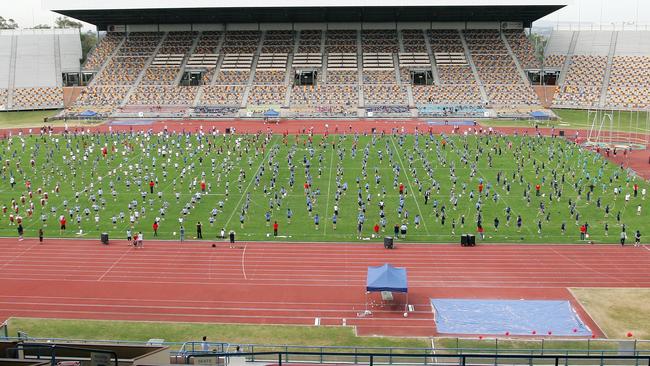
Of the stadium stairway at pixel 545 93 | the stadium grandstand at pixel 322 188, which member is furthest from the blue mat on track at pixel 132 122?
the stadium stairway at pixel 545 93

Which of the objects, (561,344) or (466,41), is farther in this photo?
(466,41)

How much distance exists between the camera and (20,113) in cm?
7425

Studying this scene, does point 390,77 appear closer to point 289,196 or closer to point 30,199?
point 289,196

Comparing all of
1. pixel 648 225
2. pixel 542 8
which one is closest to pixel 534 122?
pixel 542 8

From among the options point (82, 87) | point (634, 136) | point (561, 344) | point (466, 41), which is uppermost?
point (466, 41)

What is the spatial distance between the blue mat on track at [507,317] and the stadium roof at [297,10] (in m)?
55.5

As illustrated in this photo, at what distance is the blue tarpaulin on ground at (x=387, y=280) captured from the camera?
20608 mm

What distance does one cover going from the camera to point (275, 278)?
24.1 metres

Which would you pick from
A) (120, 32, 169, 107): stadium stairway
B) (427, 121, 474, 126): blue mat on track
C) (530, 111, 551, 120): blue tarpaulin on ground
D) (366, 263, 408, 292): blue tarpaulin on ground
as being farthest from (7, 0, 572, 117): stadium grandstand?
(366, 263, 408, 292): blue tarpaulin on ground

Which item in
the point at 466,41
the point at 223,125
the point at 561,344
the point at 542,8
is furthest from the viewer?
the point at 466,41

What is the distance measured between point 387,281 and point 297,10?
6075 centimetres

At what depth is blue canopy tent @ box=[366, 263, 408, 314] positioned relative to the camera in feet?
67.6

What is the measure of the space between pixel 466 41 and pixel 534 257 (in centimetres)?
6181

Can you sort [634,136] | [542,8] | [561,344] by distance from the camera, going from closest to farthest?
[561,344]
[634,136]
[542,8]
